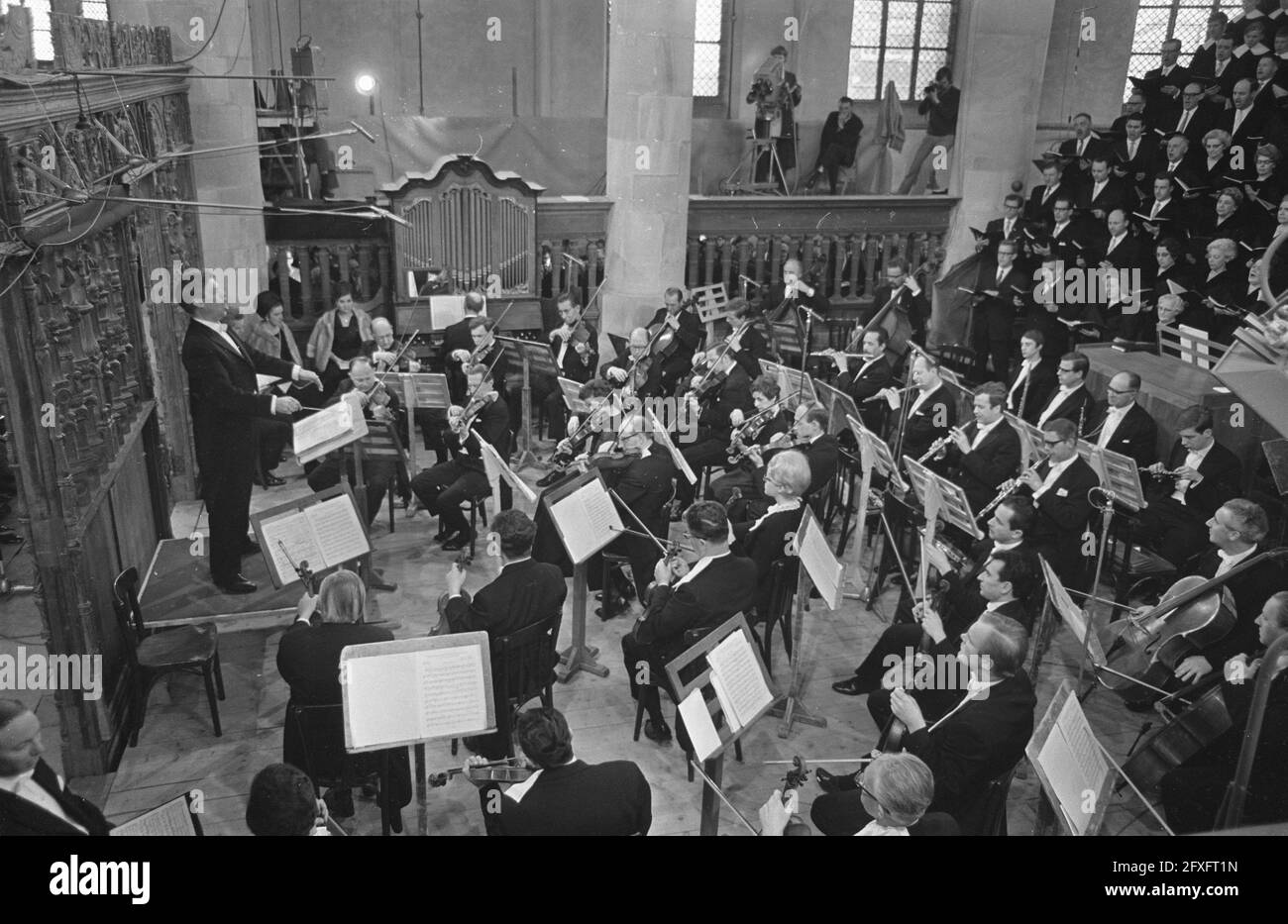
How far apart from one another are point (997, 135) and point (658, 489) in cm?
843

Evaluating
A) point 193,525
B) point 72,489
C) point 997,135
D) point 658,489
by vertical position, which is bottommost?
point 193,525

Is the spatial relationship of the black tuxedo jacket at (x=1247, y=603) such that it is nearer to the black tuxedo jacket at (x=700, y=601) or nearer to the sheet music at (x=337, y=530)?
the black tuxedo jacket at (x=700, y=601)

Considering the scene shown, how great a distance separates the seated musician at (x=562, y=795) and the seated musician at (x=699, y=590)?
59.5 inches

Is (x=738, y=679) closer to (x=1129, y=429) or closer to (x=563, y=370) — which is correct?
(x=1129, y=429)

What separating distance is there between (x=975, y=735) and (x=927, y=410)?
13.4 ft

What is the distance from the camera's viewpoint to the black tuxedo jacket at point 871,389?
884 cm

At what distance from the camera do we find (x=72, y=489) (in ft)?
16.3

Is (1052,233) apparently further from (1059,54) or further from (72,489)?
(72,489)

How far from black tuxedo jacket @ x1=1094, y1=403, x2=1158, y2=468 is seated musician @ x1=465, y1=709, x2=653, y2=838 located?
197 inches

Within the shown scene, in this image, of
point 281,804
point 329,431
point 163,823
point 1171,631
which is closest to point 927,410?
point 1171,631

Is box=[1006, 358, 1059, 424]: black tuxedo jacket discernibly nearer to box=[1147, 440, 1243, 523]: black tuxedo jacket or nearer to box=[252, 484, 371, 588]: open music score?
box=[1147, 440, 1243, 523]: black tuxedo jacket

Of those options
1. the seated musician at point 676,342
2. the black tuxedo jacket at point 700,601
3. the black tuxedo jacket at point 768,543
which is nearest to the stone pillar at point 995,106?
the seated musician at point 676,342

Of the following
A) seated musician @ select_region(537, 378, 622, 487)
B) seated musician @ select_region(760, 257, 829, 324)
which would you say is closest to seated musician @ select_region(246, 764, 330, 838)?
seated musician @ select_region(537, 378, 622, 487)

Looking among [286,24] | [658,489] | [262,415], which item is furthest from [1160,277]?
[286,24]
